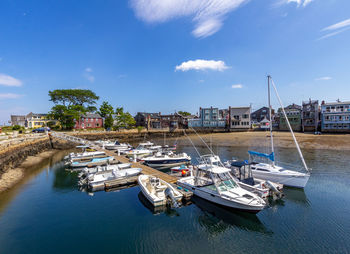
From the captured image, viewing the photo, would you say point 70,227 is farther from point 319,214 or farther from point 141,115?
point 141,115

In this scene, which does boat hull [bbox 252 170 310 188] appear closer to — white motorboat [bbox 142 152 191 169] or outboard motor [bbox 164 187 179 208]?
outboard motor [bbox 164 187 179 208]

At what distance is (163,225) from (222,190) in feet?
17.9

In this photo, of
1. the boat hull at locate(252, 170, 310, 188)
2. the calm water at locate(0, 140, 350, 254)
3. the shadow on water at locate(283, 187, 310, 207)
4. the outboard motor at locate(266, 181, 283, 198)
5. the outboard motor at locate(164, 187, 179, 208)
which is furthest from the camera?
the boat hull at locate(252, 170, 310, 188)

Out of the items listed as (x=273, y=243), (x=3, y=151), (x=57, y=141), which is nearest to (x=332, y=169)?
(x=273, y=243)

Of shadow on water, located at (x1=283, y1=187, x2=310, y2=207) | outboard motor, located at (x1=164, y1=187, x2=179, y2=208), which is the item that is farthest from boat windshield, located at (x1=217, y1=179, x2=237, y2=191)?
shadow on water, located at (x1=283, y1=187, x2=310, y2=207)

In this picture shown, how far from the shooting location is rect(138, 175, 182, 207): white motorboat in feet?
48.6

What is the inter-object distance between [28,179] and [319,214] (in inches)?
1226

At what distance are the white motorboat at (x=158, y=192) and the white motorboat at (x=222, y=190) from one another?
1.97 meters

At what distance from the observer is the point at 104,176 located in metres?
20.7

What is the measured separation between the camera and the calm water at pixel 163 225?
33.8ft

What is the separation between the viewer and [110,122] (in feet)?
268

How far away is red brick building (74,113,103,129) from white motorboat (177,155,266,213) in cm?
7276

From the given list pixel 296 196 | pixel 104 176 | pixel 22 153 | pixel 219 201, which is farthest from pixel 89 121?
pixel 296 196

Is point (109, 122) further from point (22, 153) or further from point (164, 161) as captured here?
point (164, 161)
